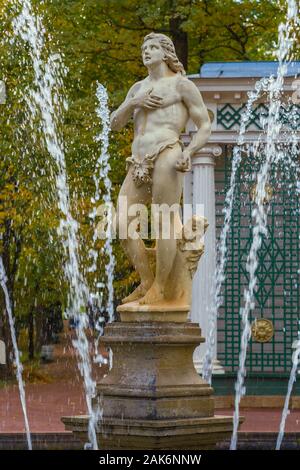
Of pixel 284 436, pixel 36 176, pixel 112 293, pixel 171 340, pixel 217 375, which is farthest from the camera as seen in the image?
pixel 112 293

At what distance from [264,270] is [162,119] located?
8020mm

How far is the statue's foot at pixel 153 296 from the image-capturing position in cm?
976

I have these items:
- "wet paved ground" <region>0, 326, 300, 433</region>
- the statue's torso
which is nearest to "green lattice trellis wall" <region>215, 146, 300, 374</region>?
"wet paved ground" <region>0, 326, 300, 433</region>

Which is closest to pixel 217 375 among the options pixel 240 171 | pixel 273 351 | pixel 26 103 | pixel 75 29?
pixel 273 351

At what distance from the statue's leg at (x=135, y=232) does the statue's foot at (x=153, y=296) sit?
0.17 metres

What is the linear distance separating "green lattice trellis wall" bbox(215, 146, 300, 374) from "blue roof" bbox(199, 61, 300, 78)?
45.5 inches

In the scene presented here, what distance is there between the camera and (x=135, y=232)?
9.90 meters

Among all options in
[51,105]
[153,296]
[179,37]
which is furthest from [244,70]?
[153,296]

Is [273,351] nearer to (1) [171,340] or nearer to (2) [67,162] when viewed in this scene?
(2) [67,162]

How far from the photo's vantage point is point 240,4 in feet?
85.7

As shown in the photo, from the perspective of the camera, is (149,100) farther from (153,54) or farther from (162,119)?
(153,54)

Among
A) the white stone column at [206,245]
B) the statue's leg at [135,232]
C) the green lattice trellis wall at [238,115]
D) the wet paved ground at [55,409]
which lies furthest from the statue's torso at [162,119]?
the green lattice trellis wall at [238,115]

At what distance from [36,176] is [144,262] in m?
11.6

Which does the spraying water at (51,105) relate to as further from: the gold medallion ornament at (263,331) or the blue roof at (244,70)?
the blue roof at (244,70)
